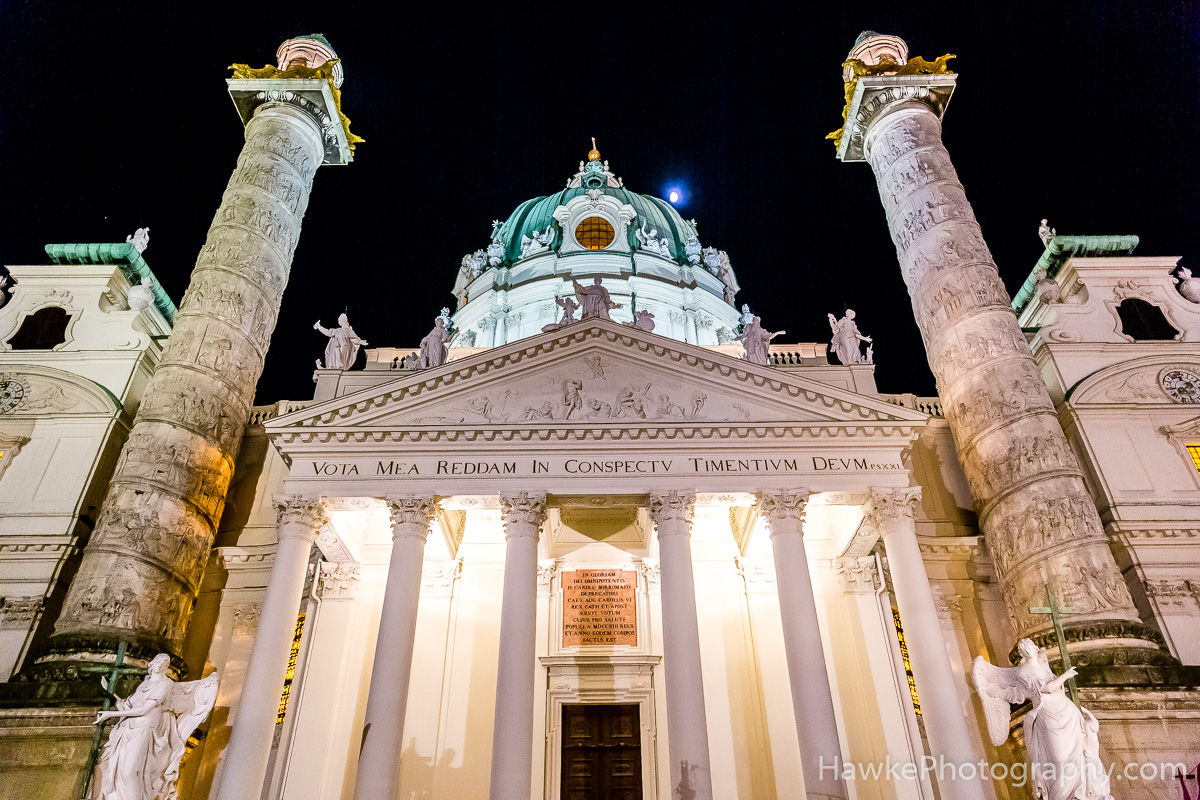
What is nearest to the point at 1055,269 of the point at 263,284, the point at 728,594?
the point at 728,594

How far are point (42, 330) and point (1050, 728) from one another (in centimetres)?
2465

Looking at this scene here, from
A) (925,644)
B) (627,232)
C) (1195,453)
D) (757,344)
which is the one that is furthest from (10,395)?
(1195,453)

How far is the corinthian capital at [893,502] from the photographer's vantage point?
16.2 m

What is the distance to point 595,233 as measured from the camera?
1425 inches

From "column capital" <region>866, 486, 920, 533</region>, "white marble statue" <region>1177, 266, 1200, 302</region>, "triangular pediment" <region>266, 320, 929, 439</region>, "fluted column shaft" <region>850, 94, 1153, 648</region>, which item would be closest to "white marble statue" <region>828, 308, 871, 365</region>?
"fluted column shaft" <region>850, 94, 1153, 648</region>

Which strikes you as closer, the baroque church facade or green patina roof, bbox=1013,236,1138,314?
the baroque church facade

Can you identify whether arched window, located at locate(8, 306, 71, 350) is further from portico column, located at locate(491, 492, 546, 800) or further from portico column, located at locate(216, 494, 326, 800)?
portico column, located at locate(491, 492, 546, 800)

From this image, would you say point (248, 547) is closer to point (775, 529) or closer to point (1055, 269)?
point (775, 529)

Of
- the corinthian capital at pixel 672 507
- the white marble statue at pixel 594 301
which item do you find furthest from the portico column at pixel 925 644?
the white marble statue at pixel 594 301

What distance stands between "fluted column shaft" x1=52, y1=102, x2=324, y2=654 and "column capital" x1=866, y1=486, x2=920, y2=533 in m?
14.6

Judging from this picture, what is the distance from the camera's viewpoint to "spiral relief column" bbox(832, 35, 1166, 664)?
1569cm

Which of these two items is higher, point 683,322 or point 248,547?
point 683,322

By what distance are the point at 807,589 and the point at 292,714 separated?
38.1 feet

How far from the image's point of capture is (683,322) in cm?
3338
